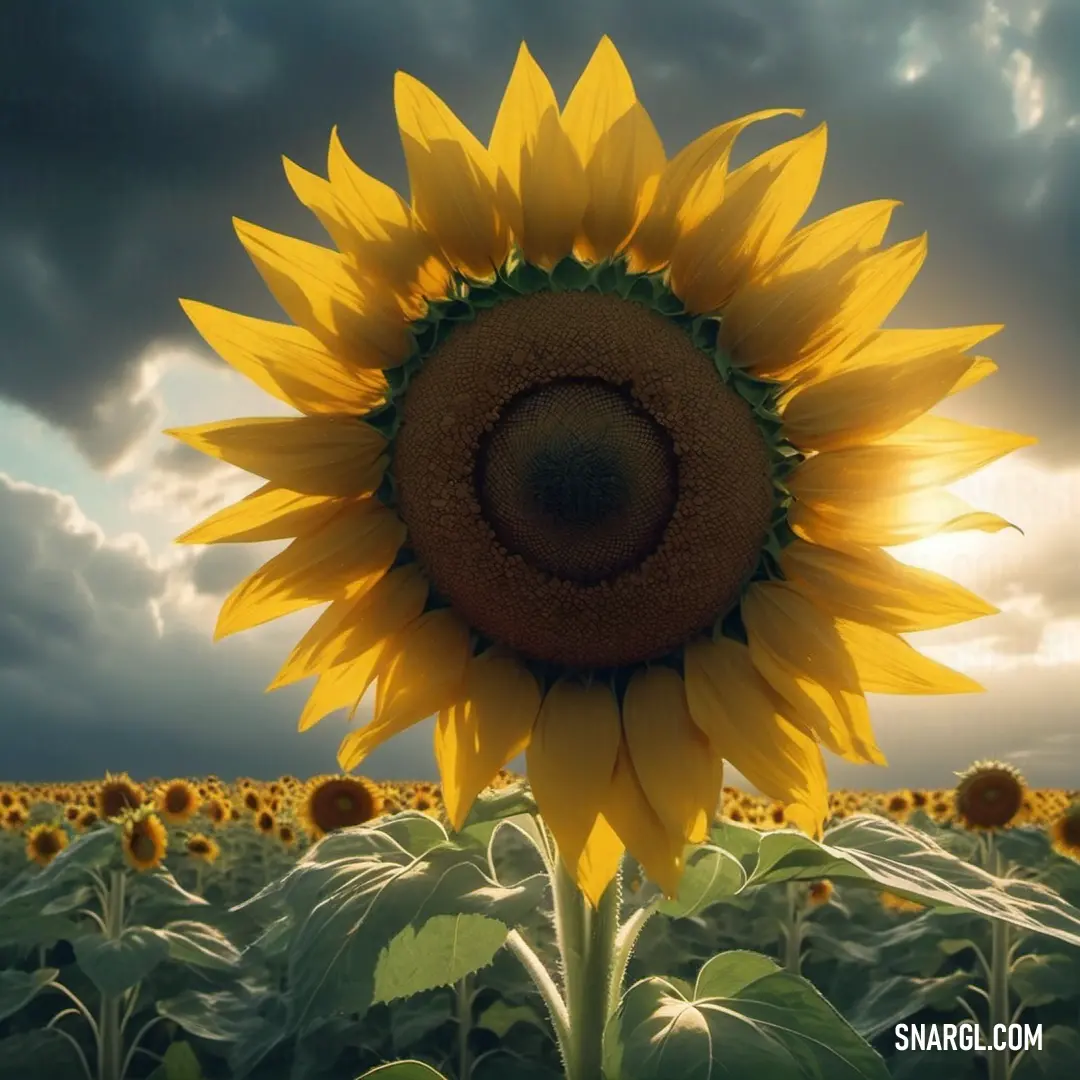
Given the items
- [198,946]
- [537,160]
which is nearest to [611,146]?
[537,160]

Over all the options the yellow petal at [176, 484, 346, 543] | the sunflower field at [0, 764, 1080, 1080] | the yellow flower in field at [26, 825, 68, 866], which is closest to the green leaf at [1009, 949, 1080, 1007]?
the sunflower field at [0, 764, 1080, 1080]

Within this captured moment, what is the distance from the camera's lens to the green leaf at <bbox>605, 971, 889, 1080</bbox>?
2053 mm

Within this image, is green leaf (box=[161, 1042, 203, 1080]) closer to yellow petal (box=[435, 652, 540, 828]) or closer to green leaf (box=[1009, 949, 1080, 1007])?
yellow petal (box=[435, 652, 540, 828])

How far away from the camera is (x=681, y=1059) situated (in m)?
2.06

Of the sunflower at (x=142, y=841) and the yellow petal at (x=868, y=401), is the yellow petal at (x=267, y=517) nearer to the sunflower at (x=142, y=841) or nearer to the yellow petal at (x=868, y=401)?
the yellow petal at (x=868, y=401)

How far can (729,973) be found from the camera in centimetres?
242

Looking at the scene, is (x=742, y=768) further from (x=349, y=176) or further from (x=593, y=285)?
(x=349, y=176)

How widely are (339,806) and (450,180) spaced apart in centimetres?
826

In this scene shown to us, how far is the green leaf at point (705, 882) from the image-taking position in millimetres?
2461

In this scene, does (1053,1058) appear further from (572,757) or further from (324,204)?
(324,204)

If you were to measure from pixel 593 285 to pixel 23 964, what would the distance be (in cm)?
1110

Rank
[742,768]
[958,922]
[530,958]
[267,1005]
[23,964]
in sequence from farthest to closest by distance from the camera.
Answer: [23,964] → [958,922] → [267,1005] → [530,958] → [742,768]

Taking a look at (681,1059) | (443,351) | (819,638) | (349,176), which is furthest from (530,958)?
(349,176)

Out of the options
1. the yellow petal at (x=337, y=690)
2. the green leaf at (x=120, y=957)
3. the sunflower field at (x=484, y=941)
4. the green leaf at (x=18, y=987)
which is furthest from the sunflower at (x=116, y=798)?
the yellow petal at (x=337, y=690)
